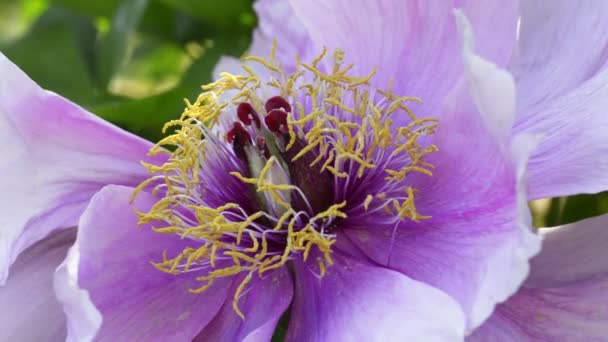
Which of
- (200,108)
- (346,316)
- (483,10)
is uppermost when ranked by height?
(483,10)

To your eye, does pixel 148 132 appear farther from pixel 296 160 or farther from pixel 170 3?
pixel 296 160

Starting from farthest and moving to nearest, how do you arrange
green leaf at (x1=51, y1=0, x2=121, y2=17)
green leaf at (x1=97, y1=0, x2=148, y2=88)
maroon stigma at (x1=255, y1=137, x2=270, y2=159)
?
green leaf at (x1=51, y1=0, x2=121, y2=17) < green leaf at (x1=97, y1=0, x2=148, y2=88) < maroon stigma at (x1=255, y1=137, x2=270, y2=159)

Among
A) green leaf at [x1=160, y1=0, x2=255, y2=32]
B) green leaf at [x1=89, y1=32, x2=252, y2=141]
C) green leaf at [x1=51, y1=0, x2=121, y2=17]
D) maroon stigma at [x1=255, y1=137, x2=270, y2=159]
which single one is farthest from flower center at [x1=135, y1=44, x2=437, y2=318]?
green leaf at [x1=51, y1=0, x2=121, y2=17]

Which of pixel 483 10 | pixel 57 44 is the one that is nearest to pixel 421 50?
pixel 483 10

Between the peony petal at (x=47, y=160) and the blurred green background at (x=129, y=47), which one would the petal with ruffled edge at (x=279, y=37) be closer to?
the blurred green background at (x=129, y=47)

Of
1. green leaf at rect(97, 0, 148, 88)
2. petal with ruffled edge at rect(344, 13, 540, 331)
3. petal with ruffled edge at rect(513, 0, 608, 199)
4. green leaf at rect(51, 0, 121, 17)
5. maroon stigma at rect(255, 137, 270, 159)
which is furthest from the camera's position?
green leaf at rect(51, 0, 121, 17)

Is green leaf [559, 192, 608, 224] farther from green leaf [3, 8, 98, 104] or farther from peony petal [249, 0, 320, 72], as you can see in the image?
green leaf [3, 8, 98, 104]

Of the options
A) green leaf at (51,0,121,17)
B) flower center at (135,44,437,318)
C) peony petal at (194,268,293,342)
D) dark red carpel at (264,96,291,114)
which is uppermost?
green leaf at (51,0,121,17)
